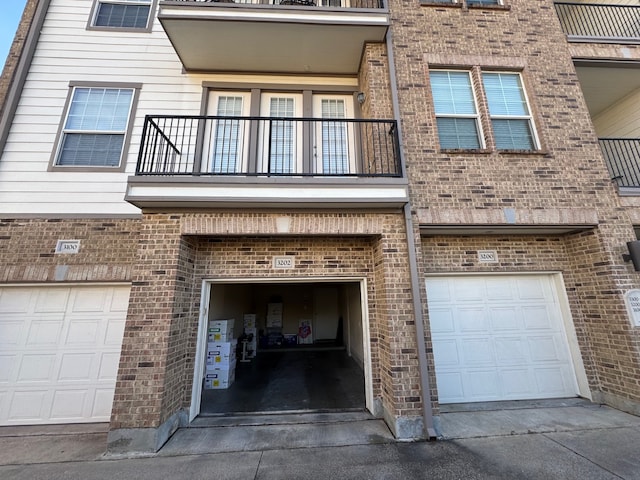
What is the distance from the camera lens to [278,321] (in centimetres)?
1200

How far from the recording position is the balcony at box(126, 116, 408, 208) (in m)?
4.07

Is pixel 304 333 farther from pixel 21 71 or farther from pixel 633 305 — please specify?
pixel 21 71

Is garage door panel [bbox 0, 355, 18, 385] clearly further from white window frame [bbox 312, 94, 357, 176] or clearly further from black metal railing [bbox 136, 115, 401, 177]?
white window frame [bbox 312, 94, 357, 176]

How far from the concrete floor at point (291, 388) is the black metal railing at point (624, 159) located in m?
7.64

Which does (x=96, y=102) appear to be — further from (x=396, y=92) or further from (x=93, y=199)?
(x=396, y=92)

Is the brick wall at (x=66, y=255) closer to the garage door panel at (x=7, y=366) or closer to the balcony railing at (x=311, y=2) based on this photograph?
the garage door panel at (x=7, y=366)

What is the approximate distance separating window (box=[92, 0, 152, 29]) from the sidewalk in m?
8.03

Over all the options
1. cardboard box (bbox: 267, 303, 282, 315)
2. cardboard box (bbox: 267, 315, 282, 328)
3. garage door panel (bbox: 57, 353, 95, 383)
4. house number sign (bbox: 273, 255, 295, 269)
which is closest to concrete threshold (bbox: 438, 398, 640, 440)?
house number sign (bbox: 273, 255, 295, 269)

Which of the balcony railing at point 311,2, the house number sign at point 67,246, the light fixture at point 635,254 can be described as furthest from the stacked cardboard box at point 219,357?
the light fixture at point 635,254

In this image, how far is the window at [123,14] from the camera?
6000 millimetres

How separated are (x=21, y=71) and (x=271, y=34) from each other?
5059mm

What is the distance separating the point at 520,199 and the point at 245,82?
5888 millimetres

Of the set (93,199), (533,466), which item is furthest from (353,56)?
(533,466)

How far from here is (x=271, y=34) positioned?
5.07 metres
